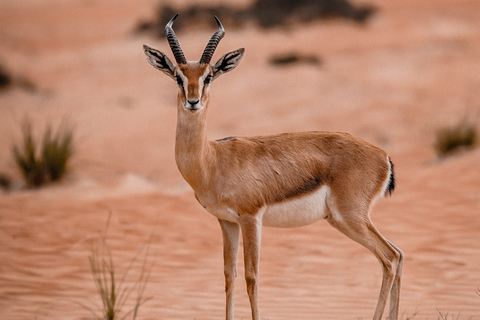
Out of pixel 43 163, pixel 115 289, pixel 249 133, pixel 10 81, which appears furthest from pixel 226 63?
pixel 10 81

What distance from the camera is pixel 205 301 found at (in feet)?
24.8

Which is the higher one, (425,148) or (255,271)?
(425,148)

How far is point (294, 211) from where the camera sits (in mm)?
6266

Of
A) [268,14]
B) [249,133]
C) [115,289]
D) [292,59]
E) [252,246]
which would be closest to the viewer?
[252,246]

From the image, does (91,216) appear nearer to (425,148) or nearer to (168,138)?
(168,138)

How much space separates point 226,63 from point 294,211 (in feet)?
5.02

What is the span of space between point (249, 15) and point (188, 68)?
26586mm

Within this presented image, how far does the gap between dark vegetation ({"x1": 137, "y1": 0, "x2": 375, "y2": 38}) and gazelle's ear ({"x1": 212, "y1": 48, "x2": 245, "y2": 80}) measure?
75.7 ft

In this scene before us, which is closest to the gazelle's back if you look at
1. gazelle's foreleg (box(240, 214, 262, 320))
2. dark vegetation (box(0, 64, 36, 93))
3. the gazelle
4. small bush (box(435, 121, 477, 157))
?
the gazelle

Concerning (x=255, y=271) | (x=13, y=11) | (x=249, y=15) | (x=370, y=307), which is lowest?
(x=370, y=307)

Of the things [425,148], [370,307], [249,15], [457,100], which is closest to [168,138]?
[425,148]

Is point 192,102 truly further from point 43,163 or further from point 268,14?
point 268,14

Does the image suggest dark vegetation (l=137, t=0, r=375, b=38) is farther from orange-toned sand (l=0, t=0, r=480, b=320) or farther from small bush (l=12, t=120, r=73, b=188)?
small bush (l=12, t=120, r=73, b=188)

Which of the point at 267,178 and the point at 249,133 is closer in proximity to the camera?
the point at 267,178
